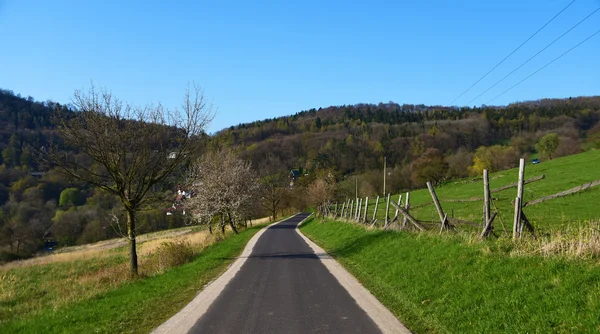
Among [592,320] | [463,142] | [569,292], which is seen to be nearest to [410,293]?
[569,292]

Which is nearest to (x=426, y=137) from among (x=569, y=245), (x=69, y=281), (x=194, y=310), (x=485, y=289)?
(x=69, y=281)

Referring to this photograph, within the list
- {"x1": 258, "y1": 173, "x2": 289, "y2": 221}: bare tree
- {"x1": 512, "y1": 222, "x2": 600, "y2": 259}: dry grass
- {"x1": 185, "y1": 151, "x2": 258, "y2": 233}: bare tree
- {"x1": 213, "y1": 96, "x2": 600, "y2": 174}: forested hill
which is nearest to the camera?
{"x1": 512, "y1": 222, "x2": 600, "y2": 259}: dry grass

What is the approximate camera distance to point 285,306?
8602 millimetres

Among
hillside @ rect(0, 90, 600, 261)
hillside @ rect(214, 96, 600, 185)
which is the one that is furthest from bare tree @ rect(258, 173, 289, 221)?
hillside @ rect(214, 96, 600, 185)

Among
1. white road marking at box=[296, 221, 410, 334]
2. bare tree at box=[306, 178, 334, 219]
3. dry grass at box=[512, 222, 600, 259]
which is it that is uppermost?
bare tree at box=[306, 178, 334, 219]

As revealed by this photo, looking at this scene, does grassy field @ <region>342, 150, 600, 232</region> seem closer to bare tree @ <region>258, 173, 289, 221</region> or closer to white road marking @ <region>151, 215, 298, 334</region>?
white road marking @ <region>151, 215, 298, 334</region>

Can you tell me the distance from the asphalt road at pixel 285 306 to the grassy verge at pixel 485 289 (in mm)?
934

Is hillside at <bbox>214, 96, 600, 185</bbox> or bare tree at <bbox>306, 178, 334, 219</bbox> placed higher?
hillside at <bbox>214, 96, 600, 185</bbox>

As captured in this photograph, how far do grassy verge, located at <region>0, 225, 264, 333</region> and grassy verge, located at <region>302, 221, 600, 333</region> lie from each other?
15.2 ft

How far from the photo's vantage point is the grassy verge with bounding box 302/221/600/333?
18.9 ft

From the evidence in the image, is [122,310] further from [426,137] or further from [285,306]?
[426,137]

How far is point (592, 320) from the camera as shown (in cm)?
517

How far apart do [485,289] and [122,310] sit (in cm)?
719

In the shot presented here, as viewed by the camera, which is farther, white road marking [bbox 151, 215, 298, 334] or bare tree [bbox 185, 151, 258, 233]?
bare tree [bbox 185, 151, 258, 233]
